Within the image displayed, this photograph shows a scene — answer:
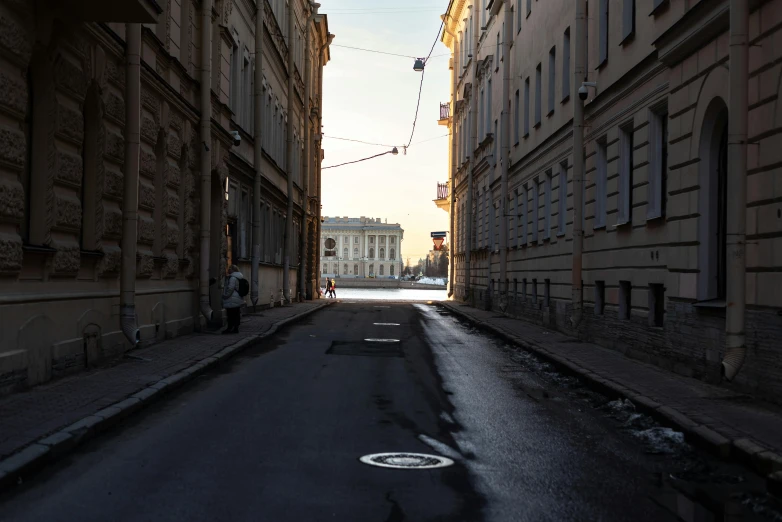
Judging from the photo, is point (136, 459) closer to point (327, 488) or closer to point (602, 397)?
point (327, 488)

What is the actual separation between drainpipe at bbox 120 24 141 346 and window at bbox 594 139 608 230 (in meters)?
8.79

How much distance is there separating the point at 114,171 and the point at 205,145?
5.46 m

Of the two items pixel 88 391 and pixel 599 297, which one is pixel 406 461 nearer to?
pixel 88 391

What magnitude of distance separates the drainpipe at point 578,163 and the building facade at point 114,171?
746 cm

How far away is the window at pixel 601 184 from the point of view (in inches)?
656

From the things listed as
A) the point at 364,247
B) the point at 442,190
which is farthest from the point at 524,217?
the point at 364,247

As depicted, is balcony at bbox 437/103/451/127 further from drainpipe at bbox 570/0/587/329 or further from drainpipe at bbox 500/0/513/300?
drainpipe at bbox 570/0/587/329

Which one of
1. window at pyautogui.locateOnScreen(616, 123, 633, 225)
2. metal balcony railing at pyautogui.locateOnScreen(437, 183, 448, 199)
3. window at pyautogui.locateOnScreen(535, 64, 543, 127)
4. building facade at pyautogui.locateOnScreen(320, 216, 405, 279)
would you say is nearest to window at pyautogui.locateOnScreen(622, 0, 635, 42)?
window at pyautogui.locateOnScreen(616, 123, 633, 225)

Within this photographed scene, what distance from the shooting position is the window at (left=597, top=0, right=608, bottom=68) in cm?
1669

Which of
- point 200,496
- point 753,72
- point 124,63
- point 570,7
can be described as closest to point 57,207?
point 124,63

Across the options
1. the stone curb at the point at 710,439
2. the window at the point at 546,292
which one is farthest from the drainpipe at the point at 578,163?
the stone curb at the point at 710,439

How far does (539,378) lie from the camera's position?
12.0 meters

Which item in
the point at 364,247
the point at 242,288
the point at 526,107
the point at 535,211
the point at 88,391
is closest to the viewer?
the point at 88,391

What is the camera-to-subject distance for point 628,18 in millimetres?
15039
